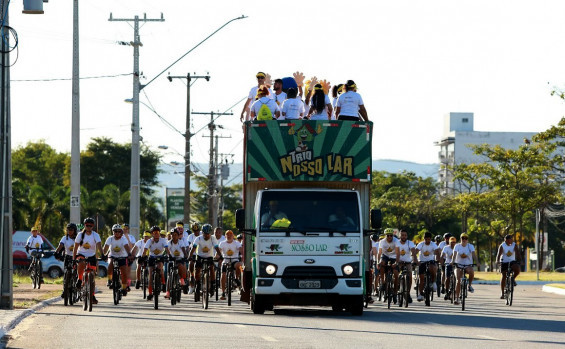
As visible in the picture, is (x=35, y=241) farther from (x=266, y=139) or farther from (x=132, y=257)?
(x=266, y=139)

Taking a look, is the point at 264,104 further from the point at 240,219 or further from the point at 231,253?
the point at 231,253

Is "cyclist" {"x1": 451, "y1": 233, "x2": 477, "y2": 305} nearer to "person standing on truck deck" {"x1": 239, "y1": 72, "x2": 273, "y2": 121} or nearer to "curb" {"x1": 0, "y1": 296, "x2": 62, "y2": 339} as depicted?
"person standing on truck deck" {"x1": 239, "y1": 72, "x2": 273, "y2": 121}

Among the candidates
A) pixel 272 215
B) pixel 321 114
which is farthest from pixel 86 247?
pixel 321 114

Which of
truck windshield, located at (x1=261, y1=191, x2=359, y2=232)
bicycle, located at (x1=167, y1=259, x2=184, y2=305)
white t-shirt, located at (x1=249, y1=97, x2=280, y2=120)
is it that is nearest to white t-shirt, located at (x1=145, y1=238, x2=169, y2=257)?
bicycle, located at (x1=167, y1=259, x2=184, y2=305)

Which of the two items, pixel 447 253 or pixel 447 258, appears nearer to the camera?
pixel 447 253

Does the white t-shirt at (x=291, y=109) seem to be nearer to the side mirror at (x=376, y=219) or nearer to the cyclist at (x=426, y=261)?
the side mirror at (x=376, y=219)

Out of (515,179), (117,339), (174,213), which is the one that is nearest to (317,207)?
(117,339)

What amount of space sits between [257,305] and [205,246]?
4.87 metres

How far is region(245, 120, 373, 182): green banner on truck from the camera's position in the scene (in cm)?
2205

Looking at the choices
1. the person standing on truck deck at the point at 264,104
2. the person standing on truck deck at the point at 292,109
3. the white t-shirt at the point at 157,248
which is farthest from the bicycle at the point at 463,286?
the white t-shirt at the point at 157,248

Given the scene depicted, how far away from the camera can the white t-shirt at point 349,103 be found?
77.9 feet

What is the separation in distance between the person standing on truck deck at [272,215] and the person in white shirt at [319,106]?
303 cm

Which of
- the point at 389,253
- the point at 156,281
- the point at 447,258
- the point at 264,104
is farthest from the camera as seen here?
the point at 447,258

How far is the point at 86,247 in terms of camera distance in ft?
78.5
